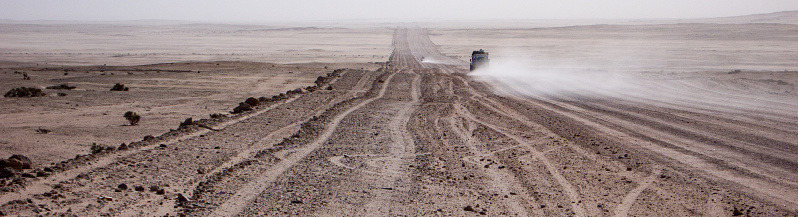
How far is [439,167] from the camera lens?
33.7ft

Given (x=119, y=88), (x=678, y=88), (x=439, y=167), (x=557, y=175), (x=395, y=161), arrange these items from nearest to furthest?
(x=557, y=175), (x=439, y=167), (x=395, y=161), (x=119, y=88), (x=678, y=88)

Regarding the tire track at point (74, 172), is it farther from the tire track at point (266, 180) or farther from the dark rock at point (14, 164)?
the tire track at point (266, 180)

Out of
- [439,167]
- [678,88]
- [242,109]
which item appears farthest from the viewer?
[678,88]

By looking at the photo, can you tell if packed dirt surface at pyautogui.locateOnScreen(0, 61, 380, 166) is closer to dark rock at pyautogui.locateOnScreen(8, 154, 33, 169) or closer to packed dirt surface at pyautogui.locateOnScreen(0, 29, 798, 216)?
dark rock at pyautogui.locateOnScreen(8, 154, 33, 169)

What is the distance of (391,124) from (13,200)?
347 inches

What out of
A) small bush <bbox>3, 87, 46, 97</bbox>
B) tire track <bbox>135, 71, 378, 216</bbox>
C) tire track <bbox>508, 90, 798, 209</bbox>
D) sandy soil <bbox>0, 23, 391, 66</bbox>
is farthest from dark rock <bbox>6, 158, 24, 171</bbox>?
sandy soil <bbox>0, 23, 391, 66</bbox>

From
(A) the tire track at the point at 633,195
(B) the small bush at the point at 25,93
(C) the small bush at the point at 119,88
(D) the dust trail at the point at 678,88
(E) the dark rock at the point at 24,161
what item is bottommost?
(D) the dust trail at the point at 678,88

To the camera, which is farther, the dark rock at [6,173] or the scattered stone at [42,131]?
the scattered stone at [42,131]

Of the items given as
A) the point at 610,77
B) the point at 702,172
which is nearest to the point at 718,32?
the point at 610,77

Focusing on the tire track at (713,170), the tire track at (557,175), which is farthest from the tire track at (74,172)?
the tire track at (713,170)

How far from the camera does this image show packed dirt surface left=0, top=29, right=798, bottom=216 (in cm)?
793

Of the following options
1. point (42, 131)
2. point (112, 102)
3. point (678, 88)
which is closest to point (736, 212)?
point (42, 131)

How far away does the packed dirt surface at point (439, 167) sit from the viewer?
7.93 m

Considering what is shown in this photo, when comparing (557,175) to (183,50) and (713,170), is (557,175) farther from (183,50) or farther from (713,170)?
(183,50)
